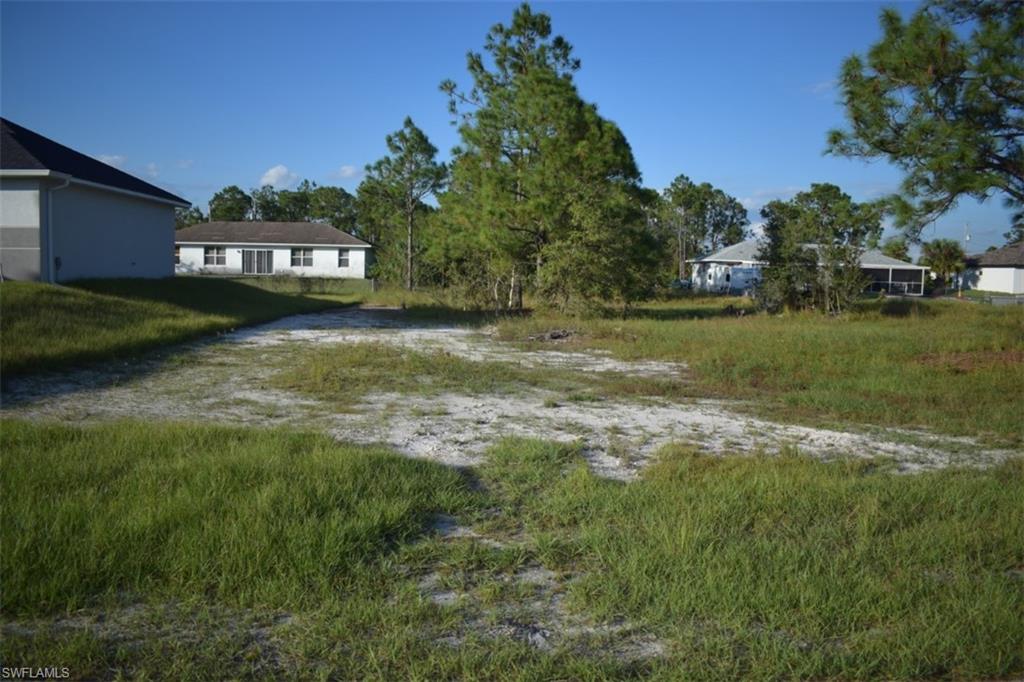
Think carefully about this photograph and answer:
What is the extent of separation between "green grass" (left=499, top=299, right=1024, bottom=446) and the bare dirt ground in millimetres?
992

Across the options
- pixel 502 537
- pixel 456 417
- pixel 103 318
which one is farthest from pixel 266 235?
pixel 502 537

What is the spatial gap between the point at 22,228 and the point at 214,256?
108ft

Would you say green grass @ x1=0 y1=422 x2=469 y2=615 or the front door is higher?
the front door

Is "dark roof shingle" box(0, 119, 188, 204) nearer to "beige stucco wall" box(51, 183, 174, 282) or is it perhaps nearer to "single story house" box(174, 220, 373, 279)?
"beige stucco wall" box(51, 183, 174, 282)

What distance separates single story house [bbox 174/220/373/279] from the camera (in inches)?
1949

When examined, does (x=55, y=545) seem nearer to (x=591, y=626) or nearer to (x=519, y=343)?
(x=591, y=626)

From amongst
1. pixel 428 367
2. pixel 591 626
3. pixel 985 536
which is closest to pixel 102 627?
pixel 591 626

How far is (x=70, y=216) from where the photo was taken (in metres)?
19.7

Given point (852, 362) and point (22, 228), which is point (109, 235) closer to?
point (22, 228)

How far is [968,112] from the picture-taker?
51.1ft

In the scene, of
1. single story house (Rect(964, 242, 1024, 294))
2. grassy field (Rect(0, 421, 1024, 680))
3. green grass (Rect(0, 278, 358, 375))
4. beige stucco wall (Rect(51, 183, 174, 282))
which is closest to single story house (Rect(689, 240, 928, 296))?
single story house (Rect(964, 242, 1024, 294))

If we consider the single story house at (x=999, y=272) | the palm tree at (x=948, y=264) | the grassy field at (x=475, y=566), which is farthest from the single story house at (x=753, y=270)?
the grassy field at (x=475, y=566)

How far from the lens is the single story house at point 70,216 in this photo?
18.0m

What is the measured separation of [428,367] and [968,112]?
1258cm
